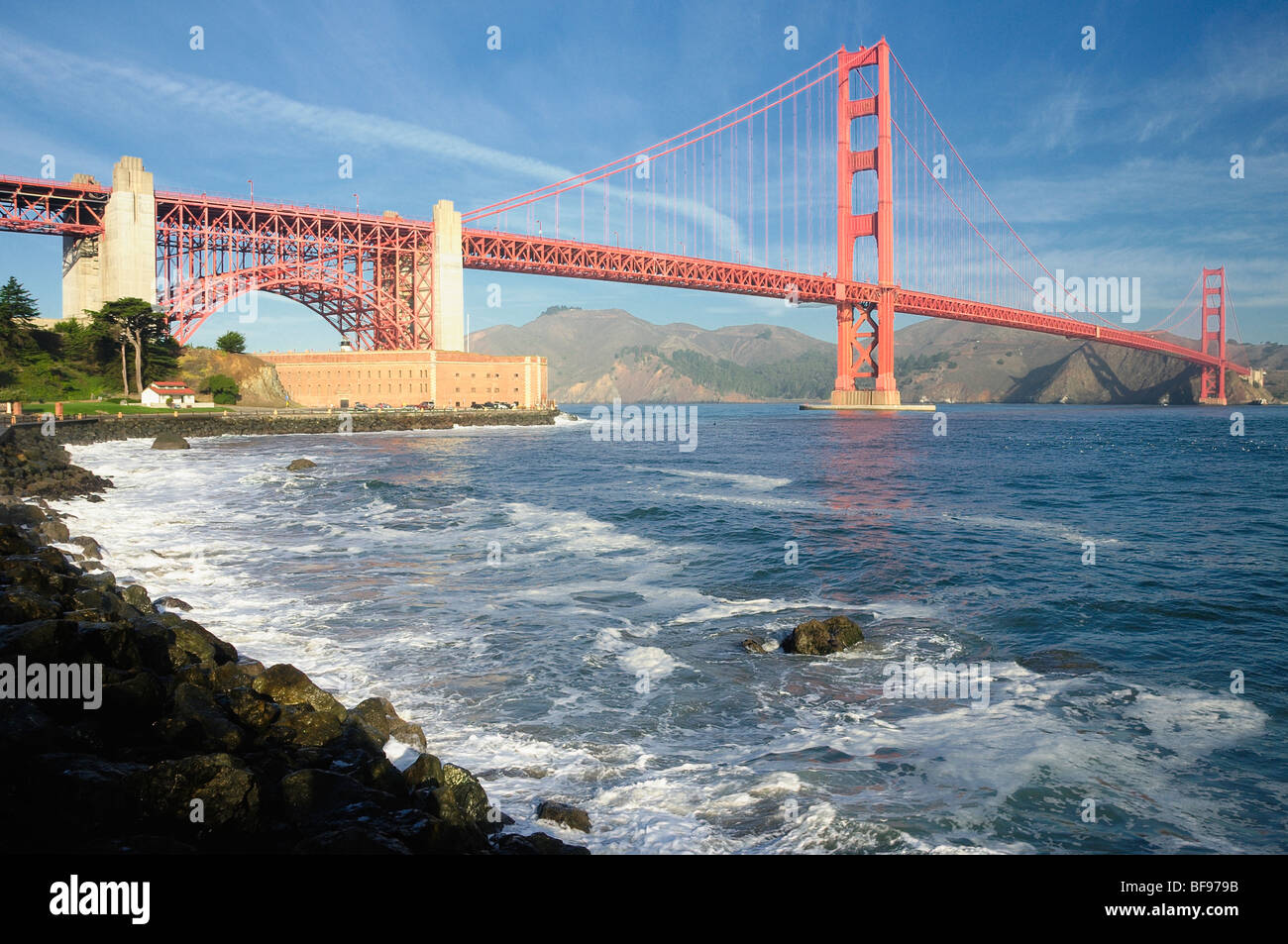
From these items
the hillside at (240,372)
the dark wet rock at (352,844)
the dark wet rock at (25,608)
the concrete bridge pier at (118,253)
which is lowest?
the dark wet rock at (352,844)

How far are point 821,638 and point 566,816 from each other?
215 inches

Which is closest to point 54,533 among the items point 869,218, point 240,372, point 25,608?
point 25,608

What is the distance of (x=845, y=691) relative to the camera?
352 inches

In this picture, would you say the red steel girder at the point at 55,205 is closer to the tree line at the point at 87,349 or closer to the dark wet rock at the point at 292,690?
the tree line at the point at 87,349

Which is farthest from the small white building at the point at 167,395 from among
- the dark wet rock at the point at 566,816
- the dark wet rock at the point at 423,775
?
the dark wet rock at the point at 566,816

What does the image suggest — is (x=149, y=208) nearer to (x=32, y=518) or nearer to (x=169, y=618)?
(x=32, y=518)

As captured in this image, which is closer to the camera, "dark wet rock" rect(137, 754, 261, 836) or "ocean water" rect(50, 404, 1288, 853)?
"dark wet rock" rect(137, 754, 261, 836)

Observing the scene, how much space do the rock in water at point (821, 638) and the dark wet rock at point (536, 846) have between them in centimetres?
567

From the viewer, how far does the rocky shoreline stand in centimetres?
449

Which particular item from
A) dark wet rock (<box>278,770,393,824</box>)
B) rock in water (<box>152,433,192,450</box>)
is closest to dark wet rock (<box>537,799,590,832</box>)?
dark wet rock (<box>278,770,393,824</box>)

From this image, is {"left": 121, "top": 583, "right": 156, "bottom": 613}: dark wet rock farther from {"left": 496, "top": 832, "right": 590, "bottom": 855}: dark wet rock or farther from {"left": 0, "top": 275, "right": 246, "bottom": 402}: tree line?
{"left": 0, "top": 275, "right": 246, "bottom": 402}: tree line

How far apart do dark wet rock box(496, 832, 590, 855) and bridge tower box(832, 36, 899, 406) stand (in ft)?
303

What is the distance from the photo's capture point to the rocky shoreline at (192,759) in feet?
14.7
